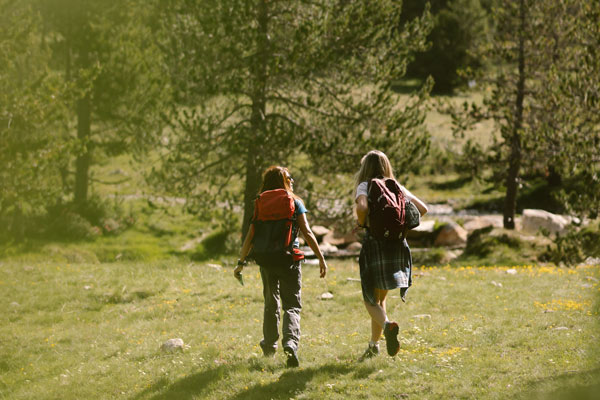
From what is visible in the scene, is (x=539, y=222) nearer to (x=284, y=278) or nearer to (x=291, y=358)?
(x=284, y=278)

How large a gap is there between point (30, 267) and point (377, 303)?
1187 centimetres

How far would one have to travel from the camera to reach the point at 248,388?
7.09 meters

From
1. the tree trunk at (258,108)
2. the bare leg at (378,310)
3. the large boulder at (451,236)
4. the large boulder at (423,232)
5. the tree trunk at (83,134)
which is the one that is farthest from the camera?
the large boulder at (423,232)

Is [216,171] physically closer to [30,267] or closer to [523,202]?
[30,267]

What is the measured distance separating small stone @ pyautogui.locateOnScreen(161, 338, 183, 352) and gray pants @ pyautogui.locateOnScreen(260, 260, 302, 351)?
180 cm

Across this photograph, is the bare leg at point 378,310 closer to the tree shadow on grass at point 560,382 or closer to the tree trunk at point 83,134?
the tree shadow on grass at point 560,382

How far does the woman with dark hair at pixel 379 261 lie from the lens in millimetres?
7031

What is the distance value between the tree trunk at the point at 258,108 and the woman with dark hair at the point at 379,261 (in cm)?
994

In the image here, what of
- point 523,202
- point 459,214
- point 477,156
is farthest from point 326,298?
point 523,202

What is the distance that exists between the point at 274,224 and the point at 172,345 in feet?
9.62

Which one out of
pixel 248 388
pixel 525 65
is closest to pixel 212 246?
pixel 525 65

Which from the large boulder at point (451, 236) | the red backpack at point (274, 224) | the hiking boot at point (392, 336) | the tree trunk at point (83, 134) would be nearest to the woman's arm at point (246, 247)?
the red backpack at point (274, 224)

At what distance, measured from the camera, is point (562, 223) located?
80.2 ft

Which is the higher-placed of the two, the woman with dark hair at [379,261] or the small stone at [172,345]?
the woman with dark hair at [379,261]
